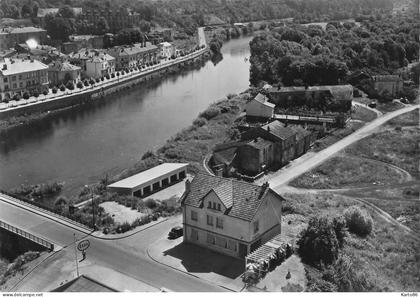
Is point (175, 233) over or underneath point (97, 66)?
underneath

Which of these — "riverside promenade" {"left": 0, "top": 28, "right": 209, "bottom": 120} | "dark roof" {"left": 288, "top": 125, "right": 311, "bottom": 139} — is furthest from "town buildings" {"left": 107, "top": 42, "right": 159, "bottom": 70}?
"dark roof" {"left": 288, "top": 125, "right": 311, "bottom": 139}

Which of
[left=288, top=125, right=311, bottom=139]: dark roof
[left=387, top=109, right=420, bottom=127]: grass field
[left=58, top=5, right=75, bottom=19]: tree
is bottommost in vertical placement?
[left=387, top=109, right=420, bottom=127]: grass field

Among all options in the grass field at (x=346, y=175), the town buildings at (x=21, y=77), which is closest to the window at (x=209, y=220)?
the grass field at (x=346, y=175)

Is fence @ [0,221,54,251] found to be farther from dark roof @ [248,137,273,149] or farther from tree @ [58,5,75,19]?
tree @ [58,5,75,19]

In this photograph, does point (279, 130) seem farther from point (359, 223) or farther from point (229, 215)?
point (229, 215)

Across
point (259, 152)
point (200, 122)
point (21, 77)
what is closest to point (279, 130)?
point (259, 152)

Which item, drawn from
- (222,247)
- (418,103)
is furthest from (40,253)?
(418,103)
